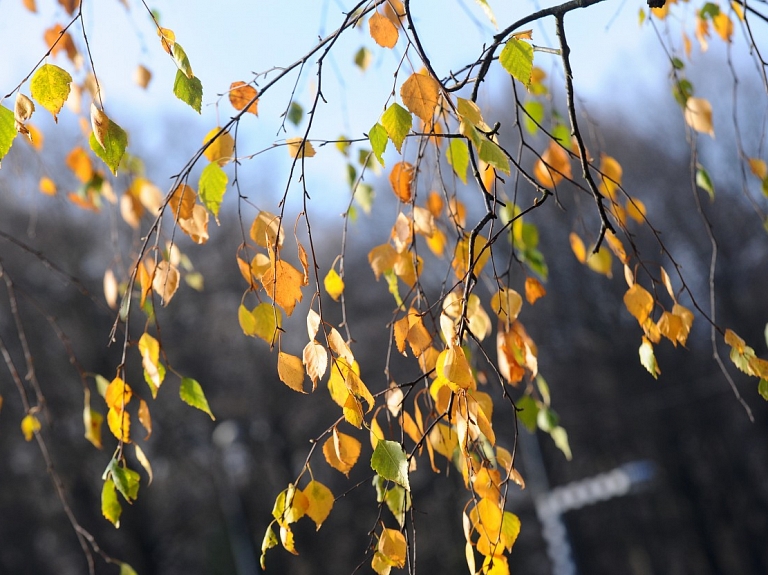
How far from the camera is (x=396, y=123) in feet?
2.52

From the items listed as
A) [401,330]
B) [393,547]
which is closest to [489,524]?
[393,547]

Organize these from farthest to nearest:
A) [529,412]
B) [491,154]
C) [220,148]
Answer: [529,412] → [220,148] → [491,154]

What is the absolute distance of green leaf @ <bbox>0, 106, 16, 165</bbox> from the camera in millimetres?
740

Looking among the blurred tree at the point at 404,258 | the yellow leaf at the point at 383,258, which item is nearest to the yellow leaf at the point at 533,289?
the blurred tree at the point at 404,258

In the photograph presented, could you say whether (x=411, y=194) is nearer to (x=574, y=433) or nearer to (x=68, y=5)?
(x=68, y=5)

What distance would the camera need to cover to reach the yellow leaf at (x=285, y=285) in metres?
0.79

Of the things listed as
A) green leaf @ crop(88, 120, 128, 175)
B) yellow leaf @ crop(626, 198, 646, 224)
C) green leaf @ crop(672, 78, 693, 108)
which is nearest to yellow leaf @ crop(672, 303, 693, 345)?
yellow leaf @ crop(626, 198, 646, 224)

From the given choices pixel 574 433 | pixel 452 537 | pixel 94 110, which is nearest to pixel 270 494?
pixel 452 537

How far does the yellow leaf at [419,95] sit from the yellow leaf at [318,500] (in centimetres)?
40

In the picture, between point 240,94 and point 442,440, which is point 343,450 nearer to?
point 442,440

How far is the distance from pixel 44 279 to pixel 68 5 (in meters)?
7.02

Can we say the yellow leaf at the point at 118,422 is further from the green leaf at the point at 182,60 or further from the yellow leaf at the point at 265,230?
the green leaf at the point at 182,60

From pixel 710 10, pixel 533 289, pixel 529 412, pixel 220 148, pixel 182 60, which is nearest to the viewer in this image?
pixel 182 60

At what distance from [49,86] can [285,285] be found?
278mm
